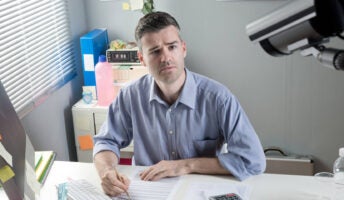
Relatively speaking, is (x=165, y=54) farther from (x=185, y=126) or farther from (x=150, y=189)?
(x=150, y=189)

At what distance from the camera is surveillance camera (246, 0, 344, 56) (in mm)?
815

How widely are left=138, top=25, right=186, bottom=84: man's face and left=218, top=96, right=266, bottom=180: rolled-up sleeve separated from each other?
0.77 feet

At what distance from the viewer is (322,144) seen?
9.48ft

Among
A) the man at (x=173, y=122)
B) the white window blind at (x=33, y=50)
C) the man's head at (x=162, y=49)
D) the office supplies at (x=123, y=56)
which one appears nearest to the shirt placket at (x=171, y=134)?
the man at (x=173, y=122)

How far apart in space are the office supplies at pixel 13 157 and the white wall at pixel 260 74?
1631mm

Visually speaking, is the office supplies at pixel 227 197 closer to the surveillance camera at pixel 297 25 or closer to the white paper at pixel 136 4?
the surveillance camera at pixel 297 25

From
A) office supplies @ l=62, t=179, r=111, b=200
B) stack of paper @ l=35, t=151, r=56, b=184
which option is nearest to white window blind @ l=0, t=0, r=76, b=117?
stack of paper @ l=35, t=151, r=56, b=184

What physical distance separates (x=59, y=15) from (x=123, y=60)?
0.45m

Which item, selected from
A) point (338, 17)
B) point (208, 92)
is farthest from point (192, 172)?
point (338, 17)

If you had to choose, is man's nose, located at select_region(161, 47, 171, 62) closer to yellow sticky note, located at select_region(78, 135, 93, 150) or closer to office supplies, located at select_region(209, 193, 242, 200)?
office supplies, located at select_region(209, 193, 242, 200)

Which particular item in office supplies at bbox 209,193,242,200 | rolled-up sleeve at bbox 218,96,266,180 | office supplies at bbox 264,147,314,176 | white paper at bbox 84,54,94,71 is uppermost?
white paper at bbox 84,54,94,71

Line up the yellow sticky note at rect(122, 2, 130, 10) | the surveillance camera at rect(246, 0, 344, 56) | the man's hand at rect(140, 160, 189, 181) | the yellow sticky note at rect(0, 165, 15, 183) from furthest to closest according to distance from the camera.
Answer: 1. the yellow sticky note at rect(122, 2, 130, 10)
2. the man's hand at rect(140, 160, 189, 181)
3. the yellow sticky note at rect(0, 165, 15, 183)
4. the surveillance camera at rect(246, 0, 344, 56)

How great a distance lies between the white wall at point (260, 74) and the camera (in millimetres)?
2779

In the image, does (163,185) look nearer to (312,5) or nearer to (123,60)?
(312,5)
